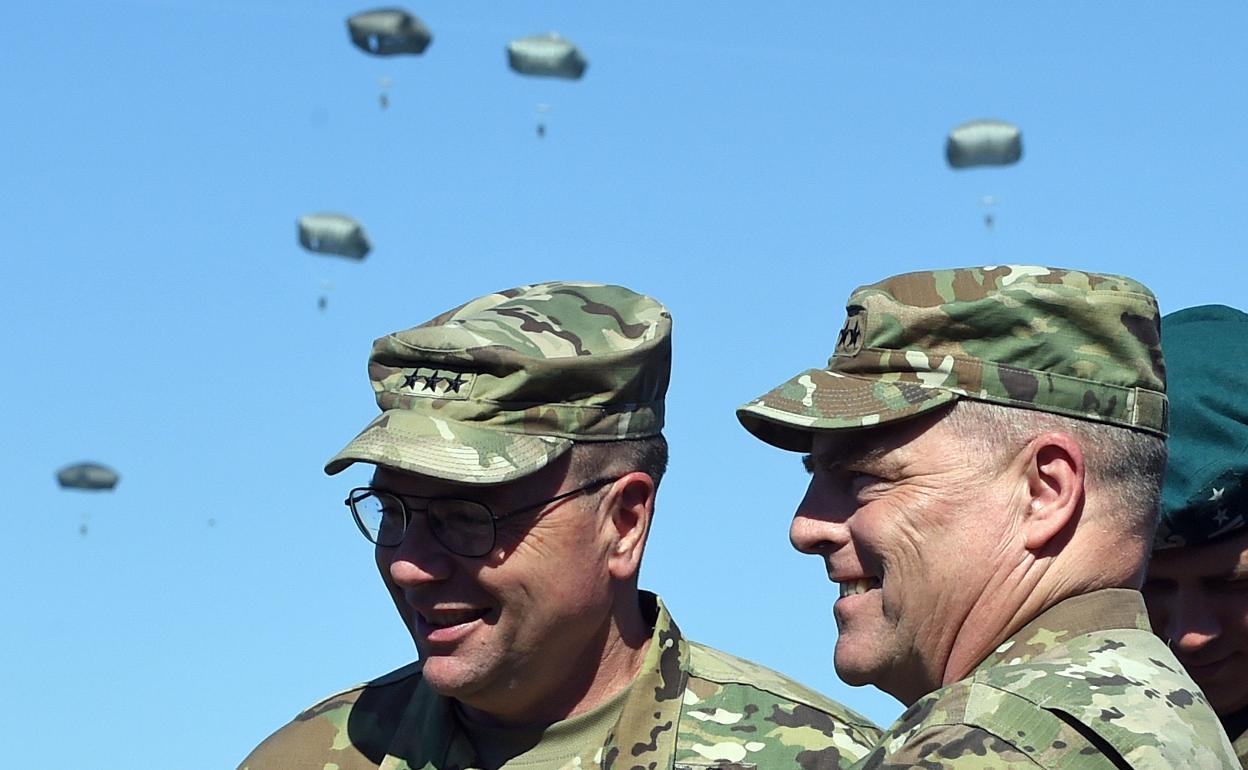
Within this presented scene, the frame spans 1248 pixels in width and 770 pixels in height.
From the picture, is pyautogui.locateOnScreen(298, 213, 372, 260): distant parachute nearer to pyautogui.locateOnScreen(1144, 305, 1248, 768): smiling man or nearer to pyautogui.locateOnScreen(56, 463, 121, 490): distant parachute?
pyautogui.locateOnScreen(56, 463, 121, 490): distant parachute

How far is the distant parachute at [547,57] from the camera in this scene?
43656 millimetres

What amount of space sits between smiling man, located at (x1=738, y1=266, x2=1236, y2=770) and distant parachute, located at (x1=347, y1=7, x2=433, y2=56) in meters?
39.7

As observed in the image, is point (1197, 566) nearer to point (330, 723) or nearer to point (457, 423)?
point (457, 423)

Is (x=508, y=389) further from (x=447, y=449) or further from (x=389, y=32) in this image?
(x=389, y=32)

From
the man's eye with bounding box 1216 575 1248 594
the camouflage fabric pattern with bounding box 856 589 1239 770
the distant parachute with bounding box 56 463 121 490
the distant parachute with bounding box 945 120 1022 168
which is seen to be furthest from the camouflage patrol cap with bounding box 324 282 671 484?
the distant parachute with bounding box 56 463 121 490

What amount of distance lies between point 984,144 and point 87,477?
22736 millimetres

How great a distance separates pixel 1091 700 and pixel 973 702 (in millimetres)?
247

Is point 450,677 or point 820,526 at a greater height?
point 820,526

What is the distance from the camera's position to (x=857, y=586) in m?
5.39

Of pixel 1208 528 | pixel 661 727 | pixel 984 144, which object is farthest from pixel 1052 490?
pixel 984 144

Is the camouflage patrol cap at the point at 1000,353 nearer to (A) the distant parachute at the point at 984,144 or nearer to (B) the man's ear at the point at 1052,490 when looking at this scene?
(B) the man's ear at the point at 1052,490

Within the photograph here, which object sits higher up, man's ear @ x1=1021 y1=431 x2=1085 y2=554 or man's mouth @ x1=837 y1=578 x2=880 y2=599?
man's ear @ x1=1021 y1=431 x2=1085 y2=554

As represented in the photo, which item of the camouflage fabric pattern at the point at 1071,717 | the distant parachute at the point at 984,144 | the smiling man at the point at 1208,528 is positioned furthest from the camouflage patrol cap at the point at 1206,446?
the distant parachute at the point at 984,144

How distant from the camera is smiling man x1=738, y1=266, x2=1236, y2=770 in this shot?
5.11m
